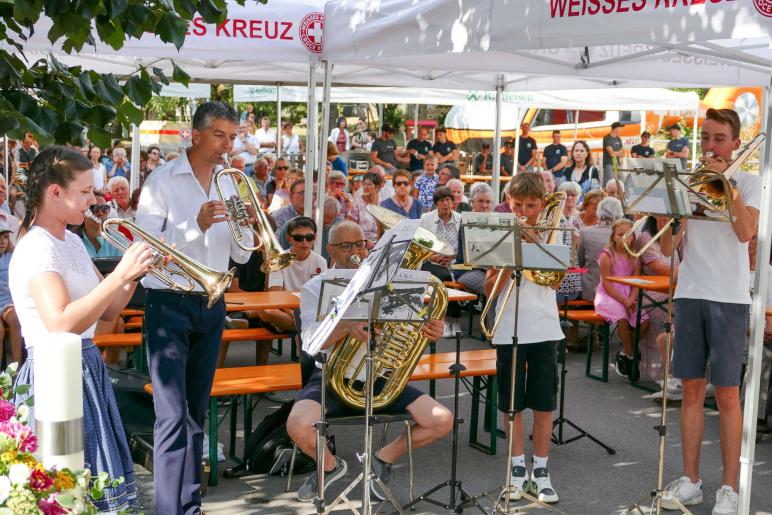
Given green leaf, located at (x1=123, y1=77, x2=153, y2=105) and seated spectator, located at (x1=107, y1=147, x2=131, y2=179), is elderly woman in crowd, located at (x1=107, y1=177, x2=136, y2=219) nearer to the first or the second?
green leaf, located at (x1=123, y1=77, x2=153, y2=105)

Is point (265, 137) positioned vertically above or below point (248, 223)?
above

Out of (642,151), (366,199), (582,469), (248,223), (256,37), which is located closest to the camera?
(248,223)

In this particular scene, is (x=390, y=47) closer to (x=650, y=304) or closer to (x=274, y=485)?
(x=274, y=485)

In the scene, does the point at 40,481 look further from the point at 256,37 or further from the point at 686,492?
the point at 256,37

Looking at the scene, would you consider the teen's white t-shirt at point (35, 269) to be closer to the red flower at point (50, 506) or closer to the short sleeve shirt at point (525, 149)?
the red flower at point (50, 506)

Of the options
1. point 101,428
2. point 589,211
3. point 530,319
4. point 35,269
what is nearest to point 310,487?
point 530,319

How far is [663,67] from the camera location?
7715 mm

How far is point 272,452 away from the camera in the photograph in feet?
18.2

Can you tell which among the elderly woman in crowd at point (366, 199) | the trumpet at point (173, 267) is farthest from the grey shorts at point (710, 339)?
the elderly woman in crowd at point (366, 199)

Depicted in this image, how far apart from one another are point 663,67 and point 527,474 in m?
3.91

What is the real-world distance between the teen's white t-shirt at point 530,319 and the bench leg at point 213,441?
1600 mm

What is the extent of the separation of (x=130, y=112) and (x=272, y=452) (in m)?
2.42

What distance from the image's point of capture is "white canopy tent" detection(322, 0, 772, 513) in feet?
13.5

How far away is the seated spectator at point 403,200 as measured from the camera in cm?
1106
